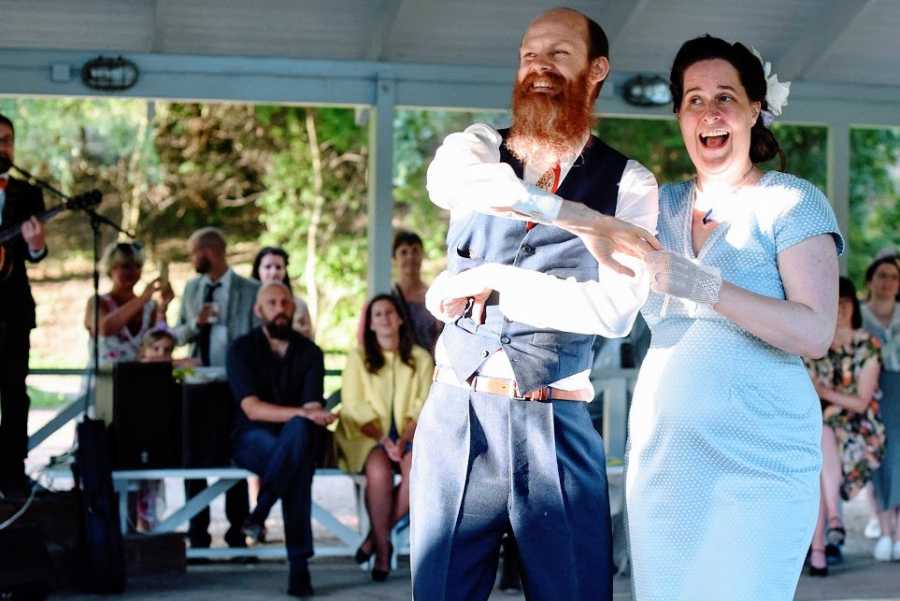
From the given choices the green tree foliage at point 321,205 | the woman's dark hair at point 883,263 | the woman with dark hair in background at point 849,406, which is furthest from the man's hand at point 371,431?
the green tree foliage at point 321,205

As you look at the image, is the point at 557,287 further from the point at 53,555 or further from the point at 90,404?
the point at 90,404

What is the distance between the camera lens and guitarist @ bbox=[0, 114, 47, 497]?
646 cm

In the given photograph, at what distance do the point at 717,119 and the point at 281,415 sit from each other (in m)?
4.14

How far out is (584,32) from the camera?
9.14ft

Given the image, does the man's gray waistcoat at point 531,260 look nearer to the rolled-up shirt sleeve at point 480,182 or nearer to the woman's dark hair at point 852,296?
the rolled-up shirt sleeve at point 480,182

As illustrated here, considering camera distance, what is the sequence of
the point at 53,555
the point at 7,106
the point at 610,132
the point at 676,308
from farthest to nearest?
the point at 7,106 → the point at 610,132 → the point at 53,555 → the point at 676,308

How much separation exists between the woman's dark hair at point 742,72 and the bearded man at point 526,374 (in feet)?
0.70

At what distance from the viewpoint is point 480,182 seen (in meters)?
2.58

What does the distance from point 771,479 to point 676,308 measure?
1.19 ft

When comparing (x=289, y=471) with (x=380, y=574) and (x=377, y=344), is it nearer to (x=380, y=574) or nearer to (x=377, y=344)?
(x=380, y=574)

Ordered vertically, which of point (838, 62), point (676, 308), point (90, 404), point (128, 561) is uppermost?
point (838, 62)

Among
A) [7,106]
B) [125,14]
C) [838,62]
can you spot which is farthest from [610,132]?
[125,14]

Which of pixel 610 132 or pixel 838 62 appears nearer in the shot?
pixel 838 62

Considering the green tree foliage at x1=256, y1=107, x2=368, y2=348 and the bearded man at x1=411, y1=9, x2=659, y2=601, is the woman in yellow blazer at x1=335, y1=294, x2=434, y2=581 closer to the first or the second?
the bearded man at x1=411, y1=9, x2=659, y2=601
